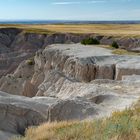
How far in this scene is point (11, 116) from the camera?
1672 cm

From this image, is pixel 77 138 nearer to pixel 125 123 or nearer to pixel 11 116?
pixel 125 123

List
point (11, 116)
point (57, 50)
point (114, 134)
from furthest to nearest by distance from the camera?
point (57, 50) < point (11, 116) < point (114, 134)

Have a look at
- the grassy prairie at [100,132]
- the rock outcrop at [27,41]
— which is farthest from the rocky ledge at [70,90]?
the rock outcrop at [27,41]

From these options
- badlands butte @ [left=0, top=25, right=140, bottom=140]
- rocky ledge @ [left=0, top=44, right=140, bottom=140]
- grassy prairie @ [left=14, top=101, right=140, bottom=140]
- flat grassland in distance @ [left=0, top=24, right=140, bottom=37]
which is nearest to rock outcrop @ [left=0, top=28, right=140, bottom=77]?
badlands butte @ [left=0, top=25, right=140, bottom=140]

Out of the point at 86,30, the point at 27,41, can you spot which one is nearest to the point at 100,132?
the point at 27,41

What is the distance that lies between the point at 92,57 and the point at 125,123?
26.5 metres

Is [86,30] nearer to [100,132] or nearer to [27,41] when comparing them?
[27,41]

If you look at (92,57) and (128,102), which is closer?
(128,102)

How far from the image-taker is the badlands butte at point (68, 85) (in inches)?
635

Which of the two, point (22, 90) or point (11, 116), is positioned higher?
point (11, 116)

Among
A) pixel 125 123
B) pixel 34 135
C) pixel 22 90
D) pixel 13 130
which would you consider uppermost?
pixel 125 123

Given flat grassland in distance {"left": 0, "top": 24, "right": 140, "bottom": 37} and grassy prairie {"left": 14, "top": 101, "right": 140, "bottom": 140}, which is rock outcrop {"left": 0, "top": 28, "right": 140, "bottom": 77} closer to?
flat grassland in distance {"left": 0, "top": 24, "right": 140, "bottom": 37}

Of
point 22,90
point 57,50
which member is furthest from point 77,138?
point 57,50

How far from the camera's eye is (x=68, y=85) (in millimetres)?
25906
